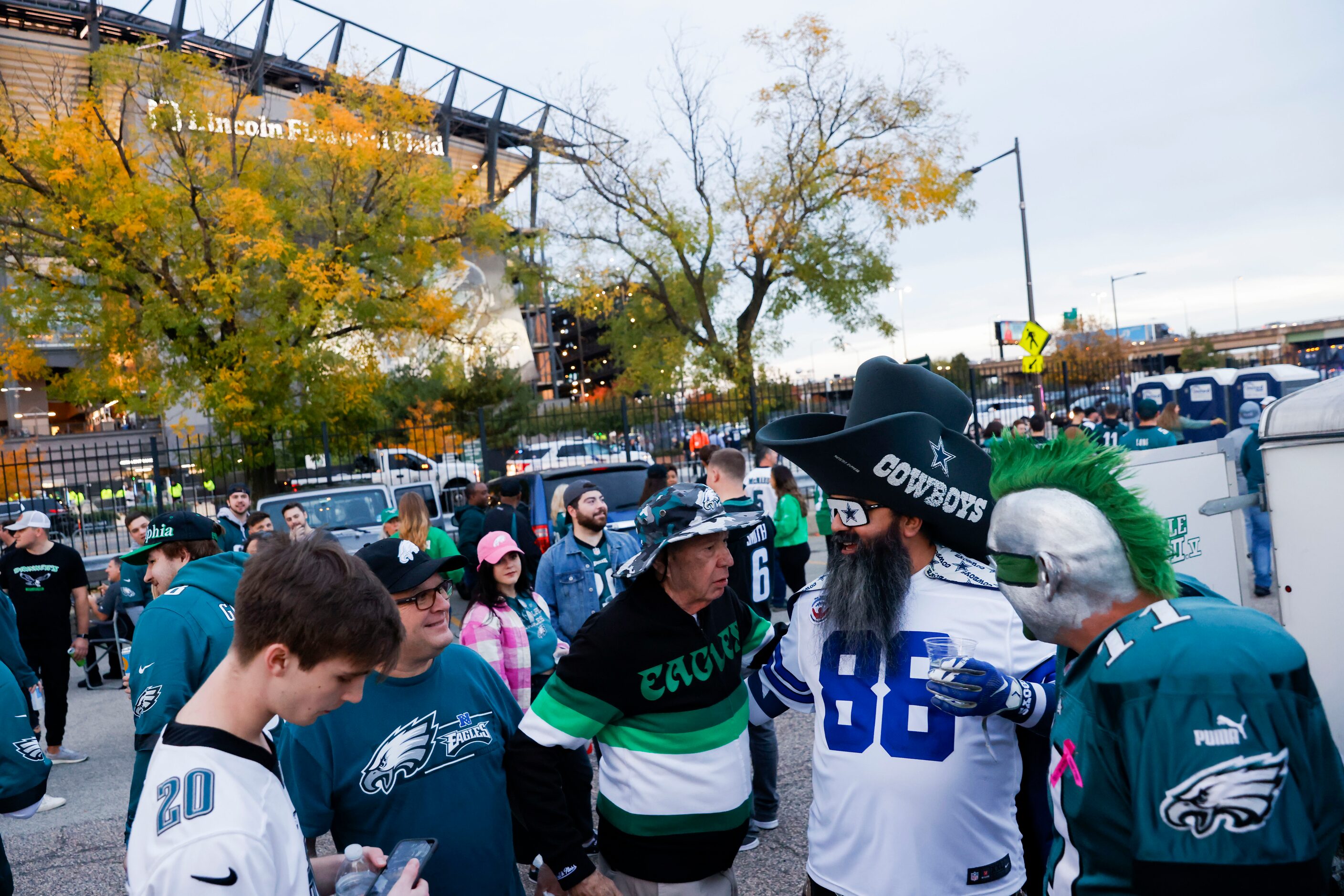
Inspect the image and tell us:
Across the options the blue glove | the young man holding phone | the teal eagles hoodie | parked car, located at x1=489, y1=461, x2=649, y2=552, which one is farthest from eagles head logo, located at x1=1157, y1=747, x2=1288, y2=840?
parked car, located at x1=489, y1=461, x2=649, y2=552

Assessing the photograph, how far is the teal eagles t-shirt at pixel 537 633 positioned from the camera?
5.05m

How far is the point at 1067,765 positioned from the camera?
1556mm

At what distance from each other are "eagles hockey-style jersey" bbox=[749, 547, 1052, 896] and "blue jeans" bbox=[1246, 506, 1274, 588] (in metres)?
7.98

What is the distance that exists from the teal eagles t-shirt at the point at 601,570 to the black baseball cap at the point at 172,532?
2.62 meters

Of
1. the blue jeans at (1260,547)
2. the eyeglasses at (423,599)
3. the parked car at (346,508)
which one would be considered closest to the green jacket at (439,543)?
the parked car at (346,508)

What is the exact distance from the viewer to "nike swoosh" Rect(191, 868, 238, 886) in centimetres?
143

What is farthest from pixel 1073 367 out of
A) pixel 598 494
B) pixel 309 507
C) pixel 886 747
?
pixel 886 747

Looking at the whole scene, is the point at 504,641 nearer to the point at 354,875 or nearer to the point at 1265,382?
the point at 354,875

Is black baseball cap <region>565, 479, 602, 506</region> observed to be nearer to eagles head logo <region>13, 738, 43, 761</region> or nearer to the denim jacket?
the denim jacket

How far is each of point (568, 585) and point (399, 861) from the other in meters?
4.13

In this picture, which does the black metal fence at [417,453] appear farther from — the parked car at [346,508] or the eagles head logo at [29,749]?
the eagles head logo at [29,749]

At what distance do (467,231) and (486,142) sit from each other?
31726 mm

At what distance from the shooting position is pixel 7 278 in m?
33.1

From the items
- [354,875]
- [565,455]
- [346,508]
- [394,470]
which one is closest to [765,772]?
[354,875]
